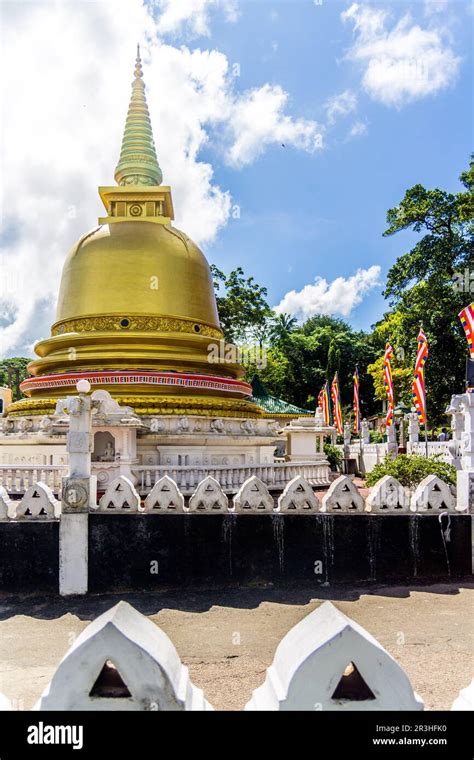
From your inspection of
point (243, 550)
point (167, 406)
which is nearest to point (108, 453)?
point (167, 406)

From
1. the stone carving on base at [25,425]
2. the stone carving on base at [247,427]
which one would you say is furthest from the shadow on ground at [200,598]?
the stone carving on base at [247,427]

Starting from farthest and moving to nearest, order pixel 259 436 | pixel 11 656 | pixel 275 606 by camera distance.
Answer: pixel 259 436 → pixel 275 606 → pixel 11 656

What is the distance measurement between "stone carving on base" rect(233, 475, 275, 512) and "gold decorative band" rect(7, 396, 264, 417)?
813cm

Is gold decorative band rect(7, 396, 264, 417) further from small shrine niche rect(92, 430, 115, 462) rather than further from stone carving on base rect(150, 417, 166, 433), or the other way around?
small shrine niche rect(92, 430, 115, 462)

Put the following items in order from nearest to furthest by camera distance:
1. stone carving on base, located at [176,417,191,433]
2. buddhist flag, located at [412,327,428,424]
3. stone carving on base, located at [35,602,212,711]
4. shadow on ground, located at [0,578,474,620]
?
stone carving on base, located at [35,602,212,711]
shadow on ground, located at [0,578,474,620]
stone carving on base, located at [176,417,191,433]
buddhist flag, located at [412,327,428,424]

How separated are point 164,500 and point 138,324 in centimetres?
1173

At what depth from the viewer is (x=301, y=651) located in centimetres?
247

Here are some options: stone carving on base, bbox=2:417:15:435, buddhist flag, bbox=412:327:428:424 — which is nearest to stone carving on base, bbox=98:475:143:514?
stone carving on base, bbox=2:417:15:435

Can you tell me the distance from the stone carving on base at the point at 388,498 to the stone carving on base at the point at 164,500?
305 centimetres

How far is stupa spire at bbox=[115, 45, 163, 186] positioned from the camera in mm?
23828

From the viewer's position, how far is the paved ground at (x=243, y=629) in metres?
5.22
